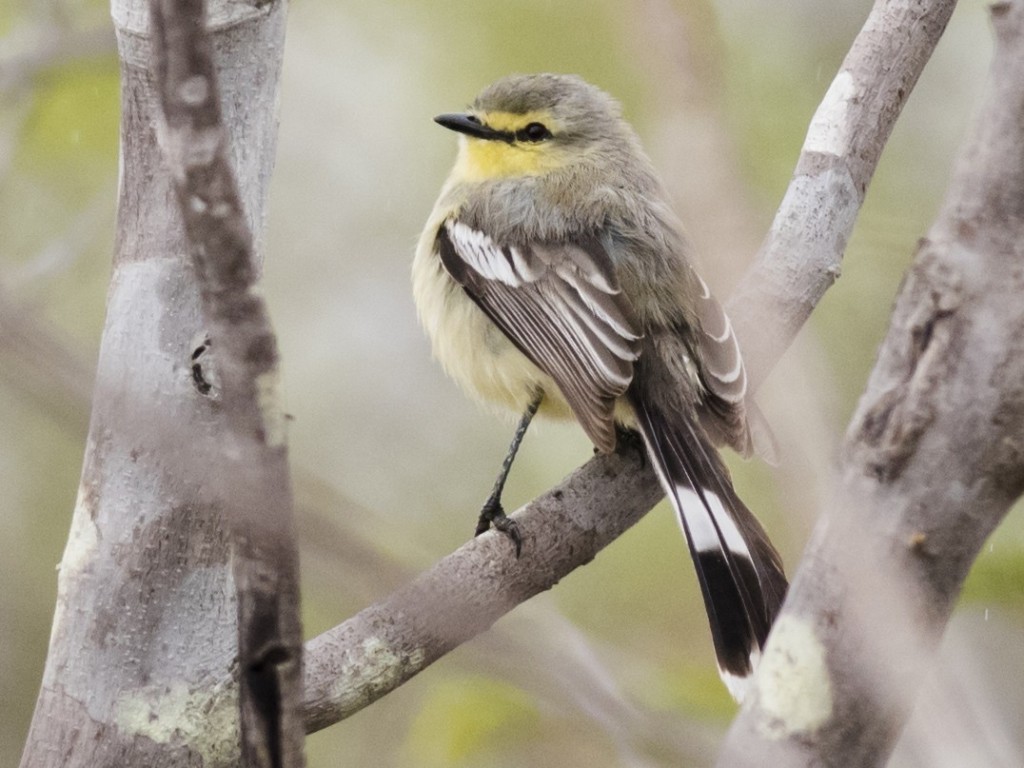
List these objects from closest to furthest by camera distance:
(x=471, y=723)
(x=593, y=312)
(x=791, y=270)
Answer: (x=791, y=270) → (x=471, y=723) → (x=593, y=312)

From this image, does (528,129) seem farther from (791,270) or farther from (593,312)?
(791,270)

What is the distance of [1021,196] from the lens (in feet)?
Result: 4.12

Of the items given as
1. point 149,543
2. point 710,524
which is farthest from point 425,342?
point 149,543

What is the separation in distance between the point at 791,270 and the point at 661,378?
0.50 metres

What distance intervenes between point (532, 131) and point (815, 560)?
3536mm

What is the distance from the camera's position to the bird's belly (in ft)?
13.8

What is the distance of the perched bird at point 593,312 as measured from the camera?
3.32 m

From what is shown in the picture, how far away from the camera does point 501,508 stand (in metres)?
3.71

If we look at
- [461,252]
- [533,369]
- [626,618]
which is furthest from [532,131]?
[626,618]

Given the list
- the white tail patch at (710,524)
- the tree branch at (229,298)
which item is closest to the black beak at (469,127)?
the white tail patch at (710,524)

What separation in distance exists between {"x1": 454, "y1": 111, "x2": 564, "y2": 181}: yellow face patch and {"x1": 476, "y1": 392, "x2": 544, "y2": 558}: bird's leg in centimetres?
90

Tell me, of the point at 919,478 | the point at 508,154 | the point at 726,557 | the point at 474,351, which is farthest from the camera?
the point at 508,154

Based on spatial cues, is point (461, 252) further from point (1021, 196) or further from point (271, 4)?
point (1021, 196)

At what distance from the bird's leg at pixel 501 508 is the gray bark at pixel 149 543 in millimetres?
831
